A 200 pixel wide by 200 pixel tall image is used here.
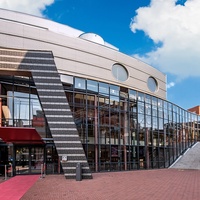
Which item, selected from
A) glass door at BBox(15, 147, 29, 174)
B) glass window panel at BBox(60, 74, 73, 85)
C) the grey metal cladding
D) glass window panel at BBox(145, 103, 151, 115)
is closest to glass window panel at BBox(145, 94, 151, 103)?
glass window panel at BBox(145, 103, 151, 115)

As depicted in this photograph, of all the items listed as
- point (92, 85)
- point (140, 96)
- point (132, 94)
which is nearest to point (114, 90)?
point (132, 94)

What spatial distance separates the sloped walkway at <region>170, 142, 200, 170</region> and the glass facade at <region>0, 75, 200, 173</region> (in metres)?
0.83

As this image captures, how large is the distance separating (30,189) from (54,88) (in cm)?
712

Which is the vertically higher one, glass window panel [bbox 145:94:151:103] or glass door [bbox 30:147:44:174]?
glass window panel [bbox 145:94:151:103]

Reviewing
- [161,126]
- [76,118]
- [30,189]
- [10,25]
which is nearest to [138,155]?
[161,126]

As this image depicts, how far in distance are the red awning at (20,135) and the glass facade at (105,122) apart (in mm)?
714

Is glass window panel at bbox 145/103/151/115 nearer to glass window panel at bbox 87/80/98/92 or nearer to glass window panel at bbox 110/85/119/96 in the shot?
glass window panel at bbox 110/85/119/96

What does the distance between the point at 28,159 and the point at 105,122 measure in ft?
23.5

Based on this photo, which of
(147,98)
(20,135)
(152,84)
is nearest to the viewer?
(20,135)

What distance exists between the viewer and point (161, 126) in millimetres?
28719

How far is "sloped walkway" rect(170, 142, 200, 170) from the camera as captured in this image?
1056 inches

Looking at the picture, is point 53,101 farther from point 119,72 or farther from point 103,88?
point 119,72

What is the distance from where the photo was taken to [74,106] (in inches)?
870

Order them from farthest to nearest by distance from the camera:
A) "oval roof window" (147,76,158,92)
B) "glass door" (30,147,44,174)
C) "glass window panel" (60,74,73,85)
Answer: "oval roof window" (147,76,158,92), "glass window panel" (60,74,73,85), "glass door" (30,147,44,174)
